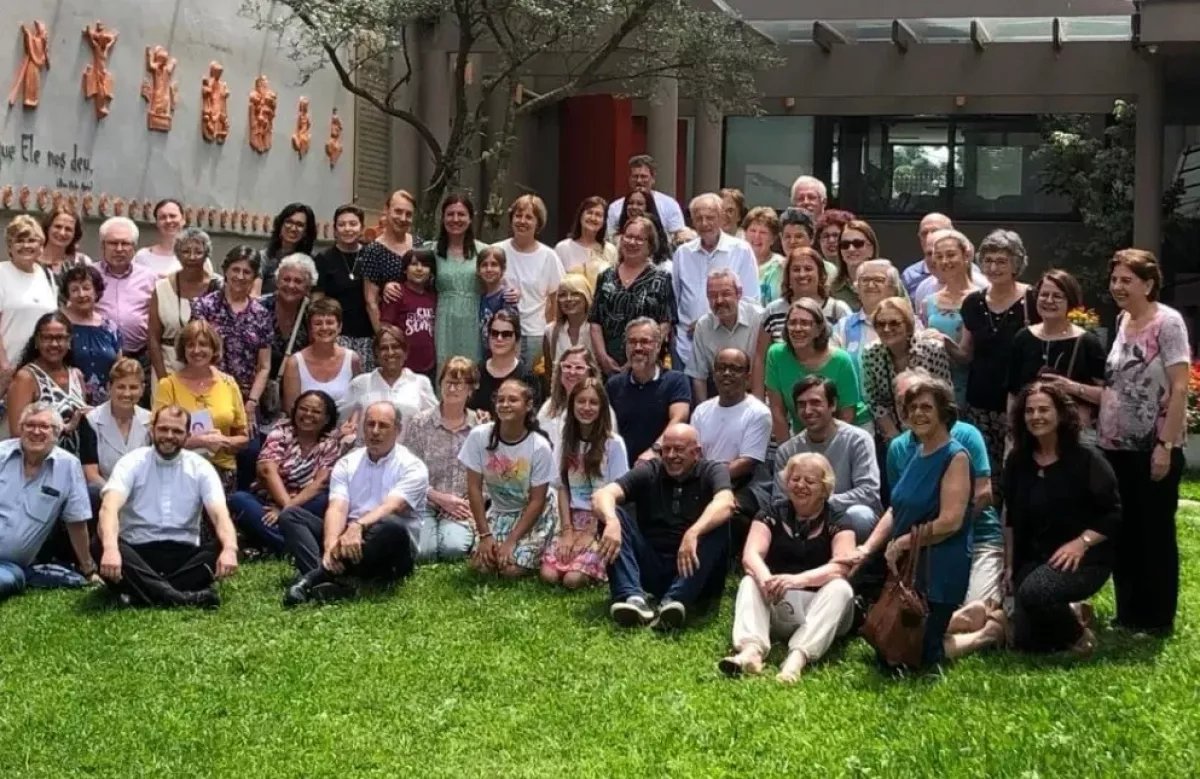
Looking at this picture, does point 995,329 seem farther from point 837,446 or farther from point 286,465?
point 286,465

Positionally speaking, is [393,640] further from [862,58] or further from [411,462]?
[862,58]

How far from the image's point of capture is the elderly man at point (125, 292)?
9141 mm

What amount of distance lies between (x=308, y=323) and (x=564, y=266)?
169 centimetres

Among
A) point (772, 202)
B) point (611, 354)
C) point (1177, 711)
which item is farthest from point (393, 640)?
point (772, 202)

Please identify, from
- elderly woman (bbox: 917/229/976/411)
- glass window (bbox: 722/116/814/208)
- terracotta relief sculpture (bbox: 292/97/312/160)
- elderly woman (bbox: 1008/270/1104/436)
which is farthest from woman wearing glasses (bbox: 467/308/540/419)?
glass window (bbox: 722/116/814/208)

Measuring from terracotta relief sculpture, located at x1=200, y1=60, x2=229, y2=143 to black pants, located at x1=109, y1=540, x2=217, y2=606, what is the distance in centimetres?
643

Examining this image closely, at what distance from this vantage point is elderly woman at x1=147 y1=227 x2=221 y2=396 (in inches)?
358

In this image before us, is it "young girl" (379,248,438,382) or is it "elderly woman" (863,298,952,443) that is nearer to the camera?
"elderly woman" (863,298,952,443)

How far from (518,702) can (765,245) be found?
4.35 m

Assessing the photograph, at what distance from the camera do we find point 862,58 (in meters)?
19.4

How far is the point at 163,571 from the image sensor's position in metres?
7.76

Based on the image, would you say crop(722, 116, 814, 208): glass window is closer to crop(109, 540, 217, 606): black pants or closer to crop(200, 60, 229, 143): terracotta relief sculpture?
crop(200, 60, 229, 143): terracotta relief sculpture

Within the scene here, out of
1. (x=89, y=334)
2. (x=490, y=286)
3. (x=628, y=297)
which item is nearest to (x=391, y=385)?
(x=490, y=286)

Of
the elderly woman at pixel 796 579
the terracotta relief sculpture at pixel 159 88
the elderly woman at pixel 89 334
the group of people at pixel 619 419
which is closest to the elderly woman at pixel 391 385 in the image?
the group of people at pixel 619 419
